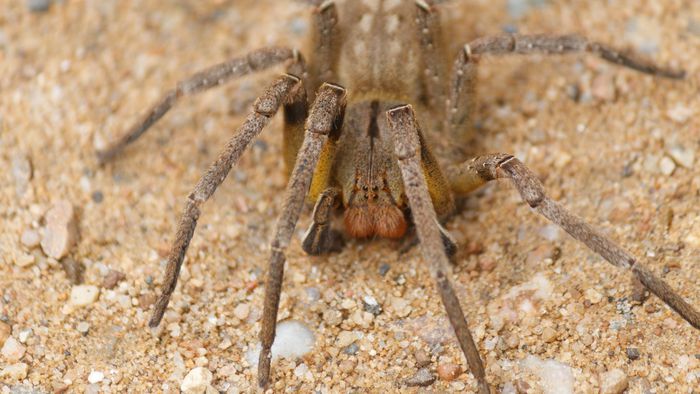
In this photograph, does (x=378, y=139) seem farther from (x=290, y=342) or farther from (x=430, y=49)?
(x=290, y=342)

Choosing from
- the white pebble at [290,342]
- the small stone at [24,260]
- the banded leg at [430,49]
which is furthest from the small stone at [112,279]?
the banded leg at [430,49]

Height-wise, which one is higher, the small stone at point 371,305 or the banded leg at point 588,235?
the banded leg at point 588,235

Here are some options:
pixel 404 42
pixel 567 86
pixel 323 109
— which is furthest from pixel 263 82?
pixel 567 86

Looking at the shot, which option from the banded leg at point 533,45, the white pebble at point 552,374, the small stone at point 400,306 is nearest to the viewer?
the white pebble at point 552,374

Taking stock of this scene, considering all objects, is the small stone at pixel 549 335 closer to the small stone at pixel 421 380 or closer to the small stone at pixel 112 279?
the small stone at pixel 421 380

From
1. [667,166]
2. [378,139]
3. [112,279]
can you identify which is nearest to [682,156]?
[667,166]

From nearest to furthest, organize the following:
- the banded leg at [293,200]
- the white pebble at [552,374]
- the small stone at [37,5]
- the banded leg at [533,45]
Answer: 1. the banded leg at [293,200]
2. the white pebble at [552,374]
3. the banded leg at [533,45]
4. the small stone at [37,5]
